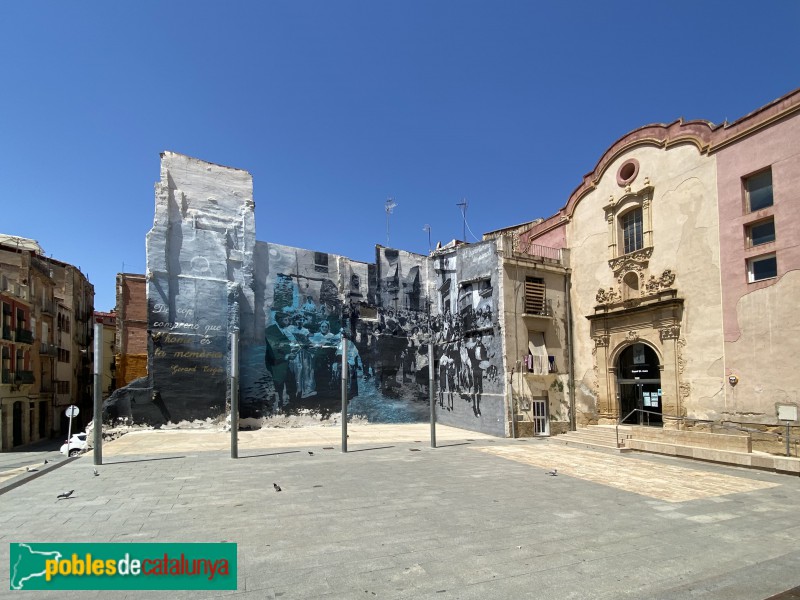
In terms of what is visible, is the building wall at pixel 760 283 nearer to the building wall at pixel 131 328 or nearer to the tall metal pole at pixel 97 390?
the tall metal pole at pixel 97 390

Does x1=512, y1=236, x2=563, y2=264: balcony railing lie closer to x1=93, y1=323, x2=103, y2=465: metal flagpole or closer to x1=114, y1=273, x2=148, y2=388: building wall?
x1=93, y1=323, x2=103, y2=465: metal flagpole

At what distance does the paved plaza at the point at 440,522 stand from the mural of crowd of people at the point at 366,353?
10.2m

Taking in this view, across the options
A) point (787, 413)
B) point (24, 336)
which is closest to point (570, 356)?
point (787, 413)

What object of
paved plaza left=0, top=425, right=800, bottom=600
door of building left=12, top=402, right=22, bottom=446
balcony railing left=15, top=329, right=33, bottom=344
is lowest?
door of building left=12, top=402, right=22, bottom=446

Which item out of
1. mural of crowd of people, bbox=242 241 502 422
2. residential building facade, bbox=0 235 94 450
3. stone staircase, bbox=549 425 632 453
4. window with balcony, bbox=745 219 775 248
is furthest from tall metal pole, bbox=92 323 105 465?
residential building facade, bbox=0 235 94 450

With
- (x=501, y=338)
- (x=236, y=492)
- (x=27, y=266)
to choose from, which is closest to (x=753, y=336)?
(x=501, y=338)

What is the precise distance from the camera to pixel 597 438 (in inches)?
737

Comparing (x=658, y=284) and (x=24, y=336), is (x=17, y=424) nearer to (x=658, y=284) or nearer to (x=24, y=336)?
(x=24, y=336)

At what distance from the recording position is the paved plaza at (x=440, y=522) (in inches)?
209

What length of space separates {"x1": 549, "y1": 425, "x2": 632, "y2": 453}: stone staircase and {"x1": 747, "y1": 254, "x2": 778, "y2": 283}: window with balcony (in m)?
7.15

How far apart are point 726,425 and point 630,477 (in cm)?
712

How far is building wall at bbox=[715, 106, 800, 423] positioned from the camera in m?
14.8

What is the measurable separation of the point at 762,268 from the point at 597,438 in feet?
27.6

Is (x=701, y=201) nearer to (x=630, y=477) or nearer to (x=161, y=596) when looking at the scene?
(x=630, y=477)
